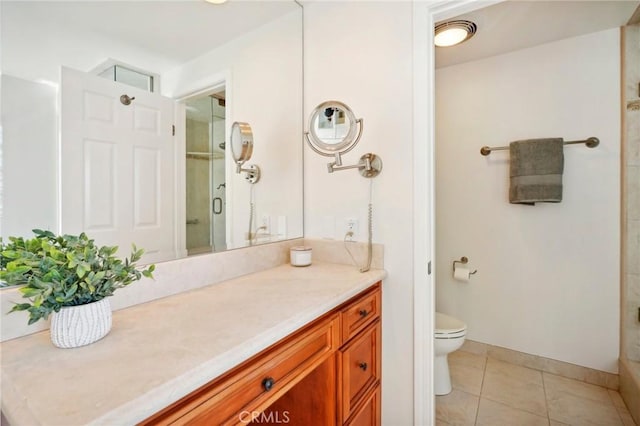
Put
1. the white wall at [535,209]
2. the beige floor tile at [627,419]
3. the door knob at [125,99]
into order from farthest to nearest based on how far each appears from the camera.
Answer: the white wall at [535,209] < the beige floor tile at [627,419] < the door knob at [125,99]

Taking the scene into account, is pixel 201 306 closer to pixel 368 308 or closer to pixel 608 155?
pixel 368 308

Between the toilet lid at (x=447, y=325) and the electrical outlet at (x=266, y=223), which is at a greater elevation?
the electrical outlet at (x=266, y=223)

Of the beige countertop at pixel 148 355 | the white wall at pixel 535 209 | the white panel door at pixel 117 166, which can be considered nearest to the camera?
the beige countertop at pixel 148 355

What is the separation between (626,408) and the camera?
Result: 1690mm

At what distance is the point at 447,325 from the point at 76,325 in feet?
6.22

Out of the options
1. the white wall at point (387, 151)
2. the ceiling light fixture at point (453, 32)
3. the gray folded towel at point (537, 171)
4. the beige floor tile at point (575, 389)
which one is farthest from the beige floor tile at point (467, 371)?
the ceiling light fixture at point (453, 32)

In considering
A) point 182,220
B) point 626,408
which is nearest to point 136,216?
point 182,220

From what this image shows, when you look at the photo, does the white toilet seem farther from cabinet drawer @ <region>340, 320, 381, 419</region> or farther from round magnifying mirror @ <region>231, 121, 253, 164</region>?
round magnifying mirror @ <region>231, 121, 253, 164</region>

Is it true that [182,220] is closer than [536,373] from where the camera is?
Answer: Yes

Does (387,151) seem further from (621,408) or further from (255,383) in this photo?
(621,408)

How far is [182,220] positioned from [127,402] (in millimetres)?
751

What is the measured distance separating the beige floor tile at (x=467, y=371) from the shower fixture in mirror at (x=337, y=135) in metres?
1.57

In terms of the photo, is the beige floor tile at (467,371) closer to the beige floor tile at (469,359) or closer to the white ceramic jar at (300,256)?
the beige floor tile at (469,359)

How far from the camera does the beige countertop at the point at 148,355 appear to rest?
0.48m
